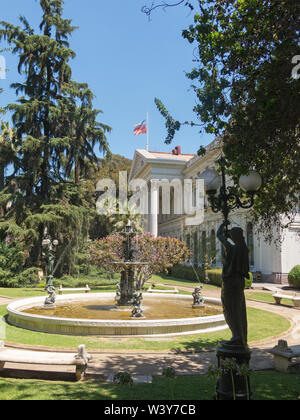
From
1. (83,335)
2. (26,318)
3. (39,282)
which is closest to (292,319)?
(83,335)

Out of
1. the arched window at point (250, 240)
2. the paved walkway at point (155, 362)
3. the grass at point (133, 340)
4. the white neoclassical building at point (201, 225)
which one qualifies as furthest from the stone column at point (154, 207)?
the paved walkway at point (155, 362)

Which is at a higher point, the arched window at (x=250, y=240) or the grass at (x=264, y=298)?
the arched window at (x=250, y=240)

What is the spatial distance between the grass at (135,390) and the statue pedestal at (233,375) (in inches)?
20.5

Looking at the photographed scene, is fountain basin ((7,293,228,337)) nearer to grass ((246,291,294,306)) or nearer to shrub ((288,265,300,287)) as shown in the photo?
grass ((246,291,294,306))

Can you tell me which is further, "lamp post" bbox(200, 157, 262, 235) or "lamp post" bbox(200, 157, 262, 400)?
"lamp post" bbox(200, 157, 262, 235)

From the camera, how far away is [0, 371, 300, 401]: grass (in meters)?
4.88

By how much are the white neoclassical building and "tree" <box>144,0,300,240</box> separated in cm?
415

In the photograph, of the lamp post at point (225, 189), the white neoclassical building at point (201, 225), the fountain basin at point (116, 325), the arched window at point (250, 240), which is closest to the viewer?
the lamp post at point (225, 189)

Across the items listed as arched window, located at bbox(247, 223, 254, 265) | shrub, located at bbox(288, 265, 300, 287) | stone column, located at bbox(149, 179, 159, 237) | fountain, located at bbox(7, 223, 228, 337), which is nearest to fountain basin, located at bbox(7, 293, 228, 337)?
fountain, located at bbox(7, 223, 228, 337)

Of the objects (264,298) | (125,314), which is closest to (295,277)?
(264,298)

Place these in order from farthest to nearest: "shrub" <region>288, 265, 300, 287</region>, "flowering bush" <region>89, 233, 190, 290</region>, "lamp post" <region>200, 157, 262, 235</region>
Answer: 1. "shrub" <region>288, 265, 300, 287</region>
2. "flowering bush" <region>89, 233, 190, 290</region>
3. "lamp post" <region>200, 157, 262, 235</region>

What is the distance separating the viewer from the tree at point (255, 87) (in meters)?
6.27

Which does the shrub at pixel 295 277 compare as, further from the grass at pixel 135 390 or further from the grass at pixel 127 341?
the grass at pixel 135 390
